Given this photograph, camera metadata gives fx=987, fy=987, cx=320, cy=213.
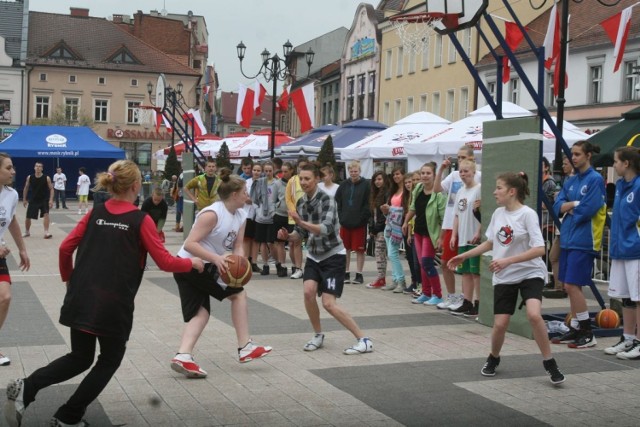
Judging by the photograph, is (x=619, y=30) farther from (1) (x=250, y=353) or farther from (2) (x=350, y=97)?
(2) (x=350, y=97)

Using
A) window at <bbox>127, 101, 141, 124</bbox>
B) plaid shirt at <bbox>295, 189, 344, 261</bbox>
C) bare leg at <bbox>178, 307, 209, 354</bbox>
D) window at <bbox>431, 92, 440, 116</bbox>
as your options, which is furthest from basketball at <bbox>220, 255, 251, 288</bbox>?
window at <bbox>127, 101, 141, 124</bbox>

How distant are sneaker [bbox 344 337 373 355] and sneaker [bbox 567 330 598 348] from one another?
6.64ft

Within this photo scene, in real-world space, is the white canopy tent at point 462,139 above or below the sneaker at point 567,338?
above

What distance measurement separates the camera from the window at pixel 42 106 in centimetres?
8256

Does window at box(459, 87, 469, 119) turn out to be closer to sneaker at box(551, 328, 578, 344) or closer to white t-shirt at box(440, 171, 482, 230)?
white t-shirt at box(440, 171, 482, 230)

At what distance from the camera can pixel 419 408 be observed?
6.84 meters

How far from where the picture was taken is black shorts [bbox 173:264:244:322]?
25.9 feet

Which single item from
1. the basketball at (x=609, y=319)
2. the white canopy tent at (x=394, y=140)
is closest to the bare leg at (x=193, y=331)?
the basketball at (x=609, y=319)

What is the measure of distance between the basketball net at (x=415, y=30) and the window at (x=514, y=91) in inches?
1236

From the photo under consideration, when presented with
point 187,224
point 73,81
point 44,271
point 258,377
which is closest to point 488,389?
point 258,377

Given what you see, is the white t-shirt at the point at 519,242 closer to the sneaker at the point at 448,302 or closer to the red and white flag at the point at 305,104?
the sneaker at the point at 448,302

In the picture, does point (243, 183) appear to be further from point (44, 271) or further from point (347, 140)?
point (347, 140)

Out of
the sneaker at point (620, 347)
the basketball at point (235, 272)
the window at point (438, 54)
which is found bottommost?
the sneaker at point (620, 347)

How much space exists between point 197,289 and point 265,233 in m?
8.28
